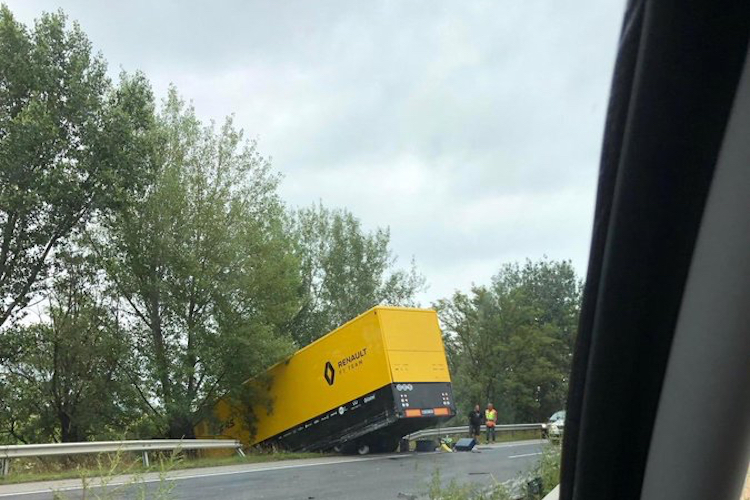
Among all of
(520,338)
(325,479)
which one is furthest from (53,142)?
(520,338)

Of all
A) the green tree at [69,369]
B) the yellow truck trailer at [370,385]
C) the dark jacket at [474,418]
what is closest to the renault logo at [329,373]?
the yellow truck trailer at [370,385]

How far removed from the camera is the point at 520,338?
4477mm

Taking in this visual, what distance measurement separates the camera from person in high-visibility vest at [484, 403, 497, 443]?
684cm

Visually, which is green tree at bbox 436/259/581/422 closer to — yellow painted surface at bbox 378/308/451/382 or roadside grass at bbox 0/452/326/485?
roadside grass at bbox 0/452/326/485

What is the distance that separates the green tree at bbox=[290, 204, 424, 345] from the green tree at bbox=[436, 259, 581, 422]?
258cm

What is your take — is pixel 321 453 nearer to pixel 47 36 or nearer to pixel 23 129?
pixel 23 129

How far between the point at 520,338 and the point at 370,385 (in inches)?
362

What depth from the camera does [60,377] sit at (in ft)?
59.6

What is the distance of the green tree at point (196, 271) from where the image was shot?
16516 mm

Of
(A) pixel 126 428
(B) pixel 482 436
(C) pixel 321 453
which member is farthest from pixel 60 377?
(B) pixel 482 436

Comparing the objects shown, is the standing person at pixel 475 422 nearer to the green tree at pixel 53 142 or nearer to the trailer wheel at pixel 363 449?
the trailer wheel at pixel 363 449

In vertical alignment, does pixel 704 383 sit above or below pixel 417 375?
below

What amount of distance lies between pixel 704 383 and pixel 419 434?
12533 millimetres

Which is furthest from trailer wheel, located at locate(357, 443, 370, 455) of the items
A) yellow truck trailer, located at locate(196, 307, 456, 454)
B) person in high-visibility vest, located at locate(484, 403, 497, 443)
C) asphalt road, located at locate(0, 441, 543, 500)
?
person in high-visibility vest, located at locate(484, 403, 497, 443)
